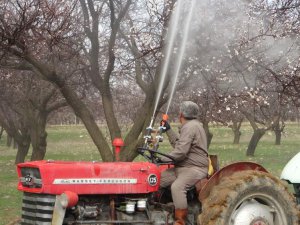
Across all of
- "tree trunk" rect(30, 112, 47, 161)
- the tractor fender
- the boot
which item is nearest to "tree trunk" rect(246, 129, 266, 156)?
"tree trunk" rect(30, 112, 47, 161)

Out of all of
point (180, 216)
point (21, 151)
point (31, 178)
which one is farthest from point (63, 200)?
point (21, 151)

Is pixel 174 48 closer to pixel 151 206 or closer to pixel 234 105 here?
pixel 234 105

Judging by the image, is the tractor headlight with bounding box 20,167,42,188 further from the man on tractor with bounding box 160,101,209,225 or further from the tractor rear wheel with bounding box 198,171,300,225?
the tractor rear wheel with bounding box 198,171,300,225

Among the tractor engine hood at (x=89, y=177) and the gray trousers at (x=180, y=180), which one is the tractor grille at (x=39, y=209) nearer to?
the tractor engine hood at (x=89, y=177)

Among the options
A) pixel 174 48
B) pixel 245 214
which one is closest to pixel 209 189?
pixel 245 214

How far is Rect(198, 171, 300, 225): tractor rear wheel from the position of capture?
628 centimetres

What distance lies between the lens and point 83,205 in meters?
6.38

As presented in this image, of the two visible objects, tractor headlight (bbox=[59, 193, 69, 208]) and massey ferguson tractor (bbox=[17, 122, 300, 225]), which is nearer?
tractor headlight (bbox=[59, 193, 69, 208])

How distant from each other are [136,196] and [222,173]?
1.08 metres

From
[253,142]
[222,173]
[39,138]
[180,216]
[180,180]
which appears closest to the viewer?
[180,216]

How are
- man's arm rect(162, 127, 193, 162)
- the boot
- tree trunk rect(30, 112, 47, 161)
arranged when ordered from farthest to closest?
tree trunk rect(30, 112, 47, 161) < man's arm rect(162, 127, 193, 162) < the boot

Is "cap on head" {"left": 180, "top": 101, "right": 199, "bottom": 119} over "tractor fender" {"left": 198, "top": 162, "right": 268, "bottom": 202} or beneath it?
over

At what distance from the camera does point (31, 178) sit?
6312mm

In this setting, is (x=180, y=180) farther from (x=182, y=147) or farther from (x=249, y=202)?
(x=249, y=202)
